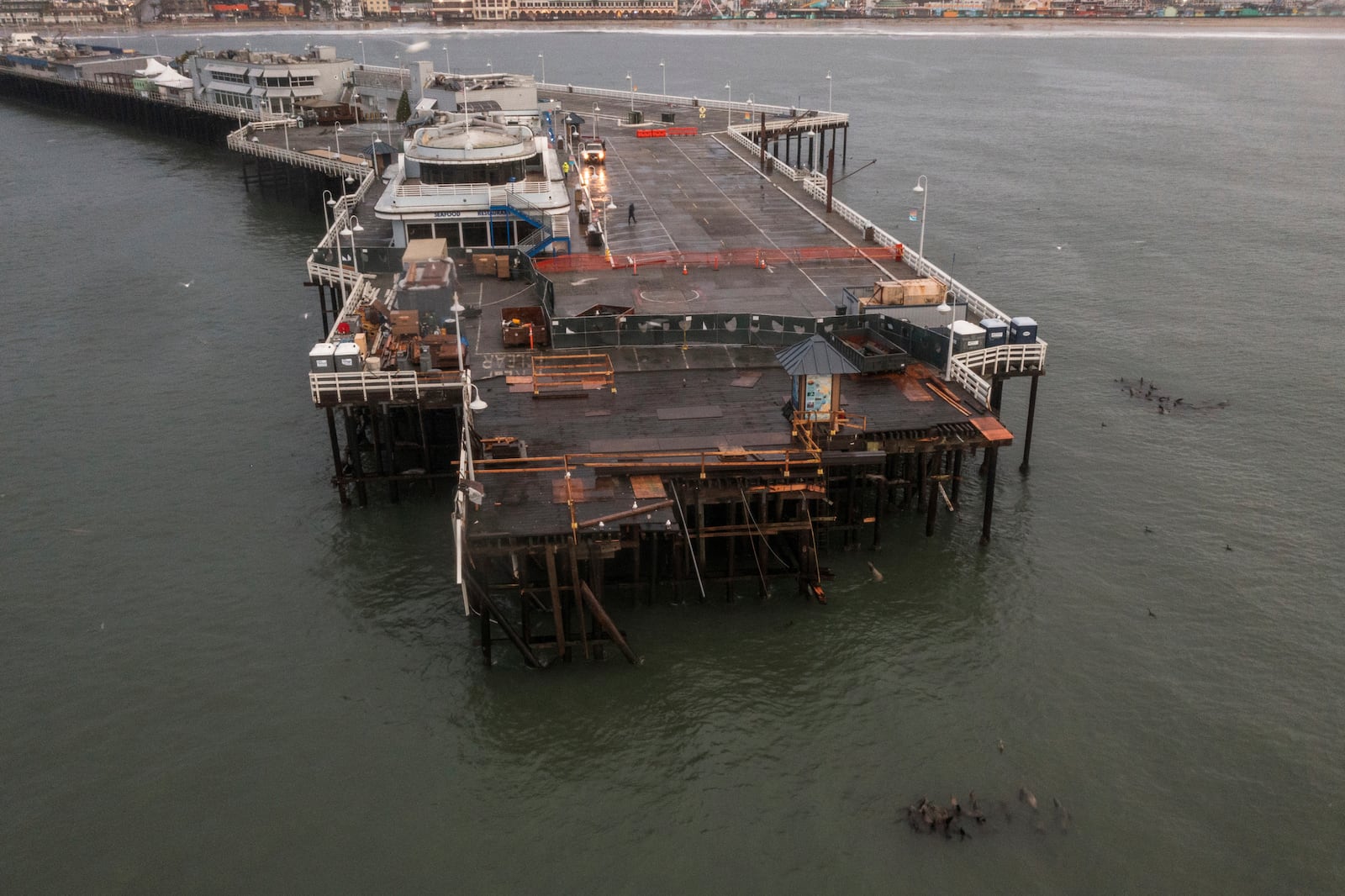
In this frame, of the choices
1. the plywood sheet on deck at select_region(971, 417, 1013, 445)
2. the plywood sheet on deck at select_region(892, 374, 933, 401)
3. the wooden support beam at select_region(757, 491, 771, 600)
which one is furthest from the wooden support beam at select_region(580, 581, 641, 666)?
the plywood sheet on deck at select_region(892, 374, 933, 401)

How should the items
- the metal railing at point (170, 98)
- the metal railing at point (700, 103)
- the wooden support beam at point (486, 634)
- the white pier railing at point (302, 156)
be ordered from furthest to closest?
1. the metal railing at point (170, 98)
2. the metal railing at point (700, 103)
3. the white pier railing at point (302, 156)
4. the wooden support beam at point (486, 634)

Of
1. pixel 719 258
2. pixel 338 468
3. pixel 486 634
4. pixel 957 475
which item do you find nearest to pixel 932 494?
pixel 957 475

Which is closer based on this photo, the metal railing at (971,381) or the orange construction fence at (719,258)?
the metal railing at (971,381)

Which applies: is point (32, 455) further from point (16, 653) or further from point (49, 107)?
point (49, 107)

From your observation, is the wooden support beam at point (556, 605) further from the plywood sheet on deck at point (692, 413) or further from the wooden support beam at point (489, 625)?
the plywood sheet on deck at point (692, 413)

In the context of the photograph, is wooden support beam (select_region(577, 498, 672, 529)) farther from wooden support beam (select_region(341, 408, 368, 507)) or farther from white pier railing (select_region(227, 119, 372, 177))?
white pier railing (select_region(227, 119, 372, 177))

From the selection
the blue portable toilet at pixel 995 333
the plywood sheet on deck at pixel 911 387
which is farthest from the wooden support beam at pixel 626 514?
the blue portable toilet at pixel 995 333

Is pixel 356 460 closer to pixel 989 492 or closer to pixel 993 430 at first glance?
pixel 993 430
